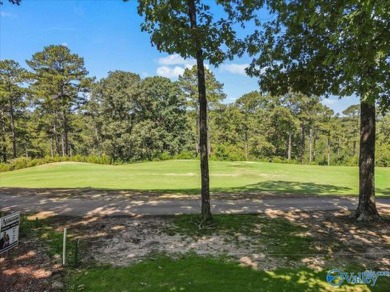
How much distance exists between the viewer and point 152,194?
584 inches

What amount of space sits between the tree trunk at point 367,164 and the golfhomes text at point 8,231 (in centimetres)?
975

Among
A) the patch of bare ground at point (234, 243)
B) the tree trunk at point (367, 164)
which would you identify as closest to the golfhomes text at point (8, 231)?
the patch of bare ground at point (234, 243)

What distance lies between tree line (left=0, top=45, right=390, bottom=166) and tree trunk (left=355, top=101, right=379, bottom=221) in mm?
35620

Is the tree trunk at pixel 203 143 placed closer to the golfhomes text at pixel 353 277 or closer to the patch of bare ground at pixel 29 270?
the golfhomes text at pixel 353 277

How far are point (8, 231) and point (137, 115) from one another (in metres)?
45.6

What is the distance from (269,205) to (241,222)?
3.12 meters

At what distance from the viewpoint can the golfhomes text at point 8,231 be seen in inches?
245

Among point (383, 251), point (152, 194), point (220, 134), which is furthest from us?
point (220, 134)

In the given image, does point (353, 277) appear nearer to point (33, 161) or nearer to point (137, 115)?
point (33, 161)

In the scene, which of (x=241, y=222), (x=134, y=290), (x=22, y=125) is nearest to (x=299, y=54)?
(x=241, y=222)

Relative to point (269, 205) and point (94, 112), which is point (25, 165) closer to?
point (94, 112)

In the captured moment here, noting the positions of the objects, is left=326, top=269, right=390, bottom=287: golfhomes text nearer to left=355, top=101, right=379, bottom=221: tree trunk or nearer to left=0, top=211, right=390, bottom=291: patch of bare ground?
left=0, top=211, right=390, bottom=291: patch of bare ground

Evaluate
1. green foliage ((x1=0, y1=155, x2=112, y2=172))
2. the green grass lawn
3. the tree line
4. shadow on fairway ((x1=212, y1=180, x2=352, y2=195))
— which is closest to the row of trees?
the green grass lawn

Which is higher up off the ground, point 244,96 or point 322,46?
point 244,96
